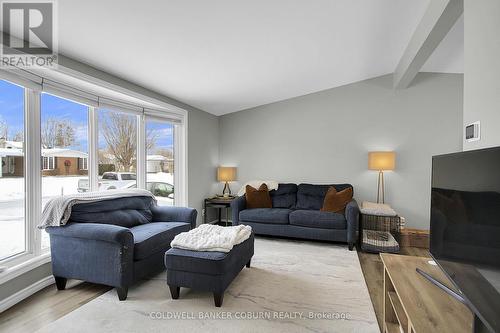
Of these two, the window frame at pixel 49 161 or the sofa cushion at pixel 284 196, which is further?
the sofa cushion at pixel 284 196

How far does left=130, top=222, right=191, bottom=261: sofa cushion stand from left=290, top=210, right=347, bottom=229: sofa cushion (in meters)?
1.62

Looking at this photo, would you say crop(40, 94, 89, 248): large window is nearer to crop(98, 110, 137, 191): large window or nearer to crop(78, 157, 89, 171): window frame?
crop(78, 157, 89, 171): window frame

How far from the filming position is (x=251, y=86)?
3949mm

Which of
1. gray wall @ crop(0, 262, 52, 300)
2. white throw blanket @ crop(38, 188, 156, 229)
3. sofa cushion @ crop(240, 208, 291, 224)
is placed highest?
white throw blanket @ crop(38, 188, 156, 229)

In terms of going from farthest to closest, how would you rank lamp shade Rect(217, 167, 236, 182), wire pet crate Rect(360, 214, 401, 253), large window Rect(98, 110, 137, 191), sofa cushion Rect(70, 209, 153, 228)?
lamp shade Rect(217, 167, 236, 182), wire pet crate Rect(360, 214, 401, 253), large window Rect(98, 110, 137, 191), sofa cushion Rect(70, 209, 153, 228)

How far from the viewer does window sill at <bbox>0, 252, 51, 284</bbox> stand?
82.4 inches

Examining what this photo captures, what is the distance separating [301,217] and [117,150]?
2.73m

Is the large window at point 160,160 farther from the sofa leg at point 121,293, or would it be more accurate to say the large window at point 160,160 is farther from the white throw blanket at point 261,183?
the sofa leg at point 121,293

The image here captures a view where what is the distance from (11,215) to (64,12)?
1815mm

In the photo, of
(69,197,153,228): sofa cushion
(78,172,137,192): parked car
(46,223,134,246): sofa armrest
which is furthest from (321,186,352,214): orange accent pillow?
(78,172,137,192): parked car

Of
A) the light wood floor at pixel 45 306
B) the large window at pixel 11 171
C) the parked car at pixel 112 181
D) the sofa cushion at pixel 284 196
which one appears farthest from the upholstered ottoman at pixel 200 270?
the sofa cushion at pixel 284 196

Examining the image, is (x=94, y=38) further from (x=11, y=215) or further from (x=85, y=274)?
(x=85, y=274)

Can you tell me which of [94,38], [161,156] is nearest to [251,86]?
[161,156]

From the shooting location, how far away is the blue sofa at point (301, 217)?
11.8 feet
